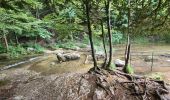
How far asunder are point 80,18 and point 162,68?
6595mm

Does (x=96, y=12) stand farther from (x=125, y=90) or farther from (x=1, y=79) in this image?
(x=1, y=79)

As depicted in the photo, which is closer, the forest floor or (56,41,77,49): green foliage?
the forest floor

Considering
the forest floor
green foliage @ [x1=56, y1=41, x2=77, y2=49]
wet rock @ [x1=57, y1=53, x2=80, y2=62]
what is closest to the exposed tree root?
the forest floor

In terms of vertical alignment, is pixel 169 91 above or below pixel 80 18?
below

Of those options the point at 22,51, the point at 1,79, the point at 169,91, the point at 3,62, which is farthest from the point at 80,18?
the point at 22,51

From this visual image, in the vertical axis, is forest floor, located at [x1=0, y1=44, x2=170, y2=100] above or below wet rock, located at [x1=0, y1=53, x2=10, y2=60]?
above

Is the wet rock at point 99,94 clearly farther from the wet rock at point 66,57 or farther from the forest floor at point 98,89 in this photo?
the wet rock at point 66,57

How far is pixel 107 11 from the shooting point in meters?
8.66

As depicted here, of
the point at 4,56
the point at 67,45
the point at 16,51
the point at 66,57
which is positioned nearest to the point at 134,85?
the point at 66,57

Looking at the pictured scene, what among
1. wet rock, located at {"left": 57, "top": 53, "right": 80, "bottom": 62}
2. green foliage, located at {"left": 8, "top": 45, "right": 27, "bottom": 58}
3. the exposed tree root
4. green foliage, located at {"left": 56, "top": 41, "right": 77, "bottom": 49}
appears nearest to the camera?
the exposed tree root

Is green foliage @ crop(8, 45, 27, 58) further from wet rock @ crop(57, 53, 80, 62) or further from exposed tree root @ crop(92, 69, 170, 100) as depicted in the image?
exposed tree root @ crop(92, 69, 170, 100)

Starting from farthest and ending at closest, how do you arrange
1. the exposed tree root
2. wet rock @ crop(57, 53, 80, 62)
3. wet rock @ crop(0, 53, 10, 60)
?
wet rock @ crop(0, 53, 10, 60)
wet rock @ crop(57, 53, 80, 62)
the exposed tree root

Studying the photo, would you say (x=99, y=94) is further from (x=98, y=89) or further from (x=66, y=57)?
(x=66, y=57)

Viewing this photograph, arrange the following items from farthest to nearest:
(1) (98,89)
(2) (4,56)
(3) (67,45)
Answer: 1. (3) (67,45)
2. (2) (4,56)
3. (1) (98,89)
